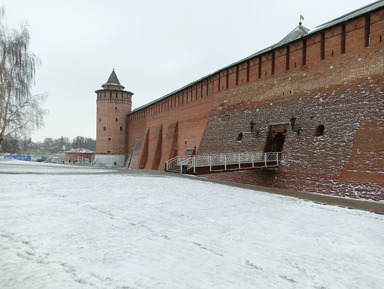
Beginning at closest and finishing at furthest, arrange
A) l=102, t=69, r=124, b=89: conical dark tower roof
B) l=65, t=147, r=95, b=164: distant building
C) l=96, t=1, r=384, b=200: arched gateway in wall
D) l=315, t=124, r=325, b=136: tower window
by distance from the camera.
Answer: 1. l=96, t=1, r=384, b=200: arched gateway in wall
2. l=315, t=124, r=325, b=136: tower window
3. l=102, t=69, r=124, b=89: conical dark tower roof
4. l=65, t=147, r=95, b=164: distant building

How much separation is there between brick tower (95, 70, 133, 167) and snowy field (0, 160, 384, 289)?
1200 inches

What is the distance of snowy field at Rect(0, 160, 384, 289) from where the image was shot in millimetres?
3059

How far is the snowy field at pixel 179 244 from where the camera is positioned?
3059 millimetres

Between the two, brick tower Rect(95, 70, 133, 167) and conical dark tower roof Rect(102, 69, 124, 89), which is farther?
conical dark tower roof Rect(102, 69, 124, 89)

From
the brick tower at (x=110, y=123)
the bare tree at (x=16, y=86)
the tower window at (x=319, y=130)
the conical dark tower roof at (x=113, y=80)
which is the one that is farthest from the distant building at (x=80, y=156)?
the tower window at (x=319, y=130)

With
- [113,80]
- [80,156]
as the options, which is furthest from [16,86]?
[80,156]

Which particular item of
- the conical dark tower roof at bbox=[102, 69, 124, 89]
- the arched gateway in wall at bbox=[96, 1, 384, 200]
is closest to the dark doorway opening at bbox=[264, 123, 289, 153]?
the arched gateway in wall at bbox=[96, 1, 384, 200]

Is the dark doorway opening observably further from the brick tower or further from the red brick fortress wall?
the brick tower

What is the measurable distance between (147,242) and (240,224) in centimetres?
206

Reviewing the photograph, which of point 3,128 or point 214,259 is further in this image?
point 3,128

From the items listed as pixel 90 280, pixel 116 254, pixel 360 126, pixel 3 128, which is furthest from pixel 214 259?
pixel 3 128

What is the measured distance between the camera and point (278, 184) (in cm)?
1241

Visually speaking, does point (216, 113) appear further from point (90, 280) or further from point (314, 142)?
point (90, 280)

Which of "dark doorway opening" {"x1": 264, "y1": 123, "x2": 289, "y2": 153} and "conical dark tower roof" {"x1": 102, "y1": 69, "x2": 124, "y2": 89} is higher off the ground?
"conical dark tower roof" {"x1": 102, "y1": 69, "x2": 124, "y2": 89}
